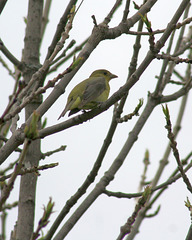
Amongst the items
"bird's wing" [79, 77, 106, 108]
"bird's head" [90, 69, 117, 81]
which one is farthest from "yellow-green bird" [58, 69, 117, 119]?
"bird's head" [90, 69, 117, 81]

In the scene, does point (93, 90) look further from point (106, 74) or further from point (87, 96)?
point (106, 74)

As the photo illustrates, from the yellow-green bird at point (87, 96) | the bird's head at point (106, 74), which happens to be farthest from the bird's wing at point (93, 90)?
the bird's head at point (106, 74)

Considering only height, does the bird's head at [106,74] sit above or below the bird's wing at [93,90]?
above

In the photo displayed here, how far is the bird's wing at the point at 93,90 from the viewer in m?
4.38

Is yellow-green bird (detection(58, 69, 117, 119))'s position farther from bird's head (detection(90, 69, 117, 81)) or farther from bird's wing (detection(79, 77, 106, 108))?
bird's head (detection(90, 69, 117, 81))

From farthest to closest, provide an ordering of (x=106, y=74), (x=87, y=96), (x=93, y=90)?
(x=106, y=74)
(x=93, y=90)
(x=87, y=96)

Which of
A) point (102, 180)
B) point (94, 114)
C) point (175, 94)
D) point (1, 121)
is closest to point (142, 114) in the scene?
point (175, 94)

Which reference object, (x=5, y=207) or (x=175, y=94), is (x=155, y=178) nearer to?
(x=175, y=94)

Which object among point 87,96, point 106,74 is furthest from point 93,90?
point 106,74

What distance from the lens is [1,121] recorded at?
2062mm

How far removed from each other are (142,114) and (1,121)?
2761mm

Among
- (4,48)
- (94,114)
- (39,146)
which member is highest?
(4,48)

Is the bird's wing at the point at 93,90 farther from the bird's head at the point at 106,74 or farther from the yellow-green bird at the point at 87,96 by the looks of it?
the bird's head at the point at 106,74

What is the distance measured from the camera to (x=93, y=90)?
475cm
